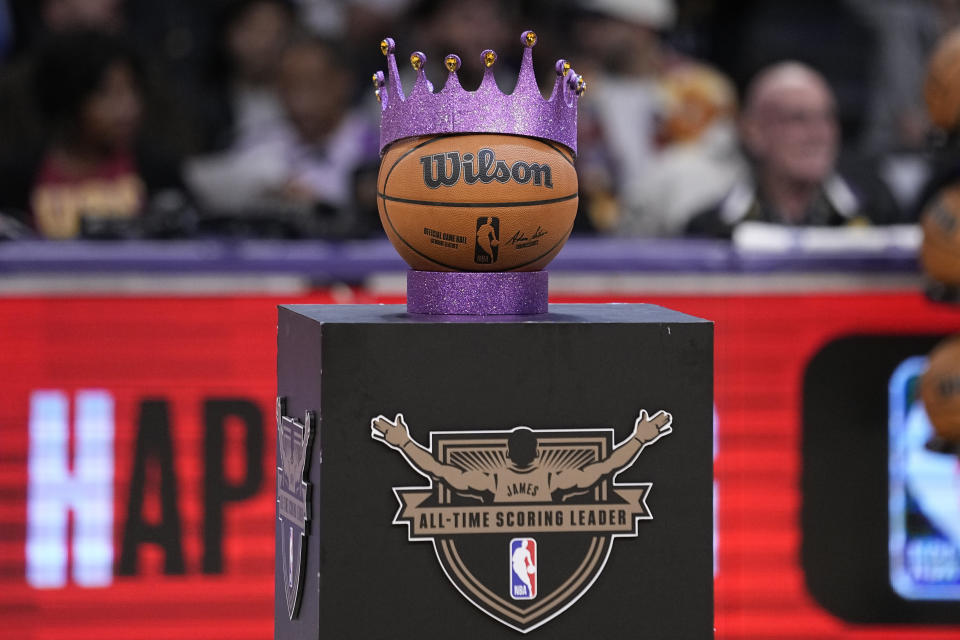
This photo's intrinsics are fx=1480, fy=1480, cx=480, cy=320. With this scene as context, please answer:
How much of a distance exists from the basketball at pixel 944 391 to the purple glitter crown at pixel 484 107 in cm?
181

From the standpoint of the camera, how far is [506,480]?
94.0 inches

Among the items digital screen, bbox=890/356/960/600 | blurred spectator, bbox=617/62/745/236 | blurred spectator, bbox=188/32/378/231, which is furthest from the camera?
blurred spectator, bbox=188/32/378/231

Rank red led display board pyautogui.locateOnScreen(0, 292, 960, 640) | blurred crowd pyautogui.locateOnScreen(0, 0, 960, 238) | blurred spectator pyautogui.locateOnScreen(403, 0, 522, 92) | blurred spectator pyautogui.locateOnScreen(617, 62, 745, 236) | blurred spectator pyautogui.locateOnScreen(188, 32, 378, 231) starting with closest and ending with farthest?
red led display board pyautogui.locateOnScreen(0, 292, 960, 640)
blurred crowd pyautogui.locateOnScreen(0, 0, 960, 238)
blurred spectator pyautogui.locateOnScreen(617, 62, 745, 236)
blurred spectator pyautogui.locateOnScreen(188, 32, 378, 231)
blurred spectator pyautogui.locateOnScreen(403, 0, 522, 92)

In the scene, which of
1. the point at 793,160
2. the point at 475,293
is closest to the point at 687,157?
the point at 793,160

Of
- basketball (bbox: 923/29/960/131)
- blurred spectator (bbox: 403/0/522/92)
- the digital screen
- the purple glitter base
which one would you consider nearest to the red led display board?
the digital screen

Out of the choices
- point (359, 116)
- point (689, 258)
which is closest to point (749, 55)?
point (359, 116)

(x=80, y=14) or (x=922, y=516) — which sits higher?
(x=80, y=14)

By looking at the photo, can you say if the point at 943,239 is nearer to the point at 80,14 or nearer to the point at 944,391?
the point at 944,391

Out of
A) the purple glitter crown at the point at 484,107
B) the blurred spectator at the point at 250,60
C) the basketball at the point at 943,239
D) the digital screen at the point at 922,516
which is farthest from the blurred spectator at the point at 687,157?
the purple glitter crown at the point at 484,107

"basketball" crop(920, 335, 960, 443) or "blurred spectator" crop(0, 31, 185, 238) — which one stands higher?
"blurred spectator" crop(0, 31, 185, 238)

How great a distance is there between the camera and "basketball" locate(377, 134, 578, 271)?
245 cm

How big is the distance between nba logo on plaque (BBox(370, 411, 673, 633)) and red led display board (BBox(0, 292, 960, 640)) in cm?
181

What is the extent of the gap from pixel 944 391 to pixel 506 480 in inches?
77.4

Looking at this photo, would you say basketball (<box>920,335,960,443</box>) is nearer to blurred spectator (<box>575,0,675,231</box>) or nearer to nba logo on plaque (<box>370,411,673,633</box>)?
nba logo on plaque (<box>370,411,673,633</box>)
